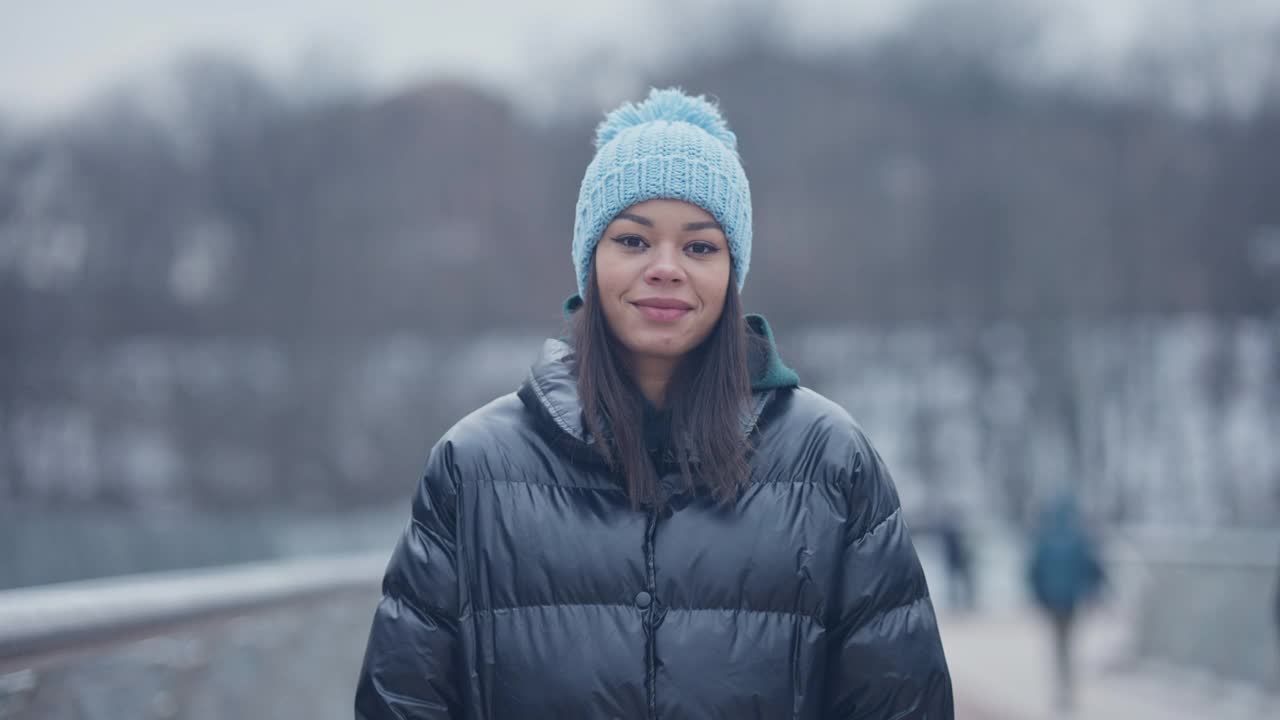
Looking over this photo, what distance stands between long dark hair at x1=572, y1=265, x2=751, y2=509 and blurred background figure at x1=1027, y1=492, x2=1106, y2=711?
319 inches

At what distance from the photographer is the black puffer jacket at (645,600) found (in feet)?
8.04

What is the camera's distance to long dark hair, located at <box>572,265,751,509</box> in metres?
2.55

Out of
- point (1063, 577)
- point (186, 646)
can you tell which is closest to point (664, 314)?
A: point (186, 646)

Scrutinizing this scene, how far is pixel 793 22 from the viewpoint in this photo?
5384cm

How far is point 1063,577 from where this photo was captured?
10.8m

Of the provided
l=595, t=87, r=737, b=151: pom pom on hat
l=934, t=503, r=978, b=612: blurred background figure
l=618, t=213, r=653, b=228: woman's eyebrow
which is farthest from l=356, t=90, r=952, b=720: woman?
l=934, t=503, r=978, b=612: blurred background figure

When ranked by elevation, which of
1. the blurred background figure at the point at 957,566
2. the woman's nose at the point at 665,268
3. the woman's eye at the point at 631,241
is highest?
the woman's eye at the point at 631,241

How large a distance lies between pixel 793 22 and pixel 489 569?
174 feet

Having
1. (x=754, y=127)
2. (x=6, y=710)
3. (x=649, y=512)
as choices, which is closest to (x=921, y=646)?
(x=649, y=512)

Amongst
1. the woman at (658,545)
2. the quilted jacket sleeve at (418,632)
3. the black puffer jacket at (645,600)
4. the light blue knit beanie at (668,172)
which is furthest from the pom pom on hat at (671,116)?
the quilted jacket sleeve at (418,632)

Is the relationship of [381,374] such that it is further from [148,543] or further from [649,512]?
[649,512]

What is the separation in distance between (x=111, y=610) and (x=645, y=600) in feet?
5.16

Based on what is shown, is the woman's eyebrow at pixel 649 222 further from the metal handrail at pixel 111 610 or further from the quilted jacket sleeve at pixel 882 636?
the metal handrail at pixel 111 610

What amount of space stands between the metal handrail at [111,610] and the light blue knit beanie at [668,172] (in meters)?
1.27
